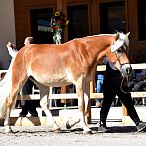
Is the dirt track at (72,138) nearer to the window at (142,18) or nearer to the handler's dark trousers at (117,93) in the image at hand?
the handler's dark trousers at (117,93)

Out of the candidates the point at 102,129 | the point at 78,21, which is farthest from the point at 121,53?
the point at 78,21

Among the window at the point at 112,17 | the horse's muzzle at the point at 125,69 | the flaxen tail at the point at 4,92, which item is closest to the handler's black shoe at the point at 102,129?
the horse's muzzle at the point at 125,69

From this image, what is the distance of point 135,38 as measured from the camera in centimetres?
1595

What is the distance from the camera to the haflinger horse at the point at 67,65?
29.3ft

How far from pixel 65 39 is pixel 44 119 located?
19.7ft

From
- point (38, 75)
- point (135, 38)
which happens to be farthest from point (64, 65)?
point (135, 38)

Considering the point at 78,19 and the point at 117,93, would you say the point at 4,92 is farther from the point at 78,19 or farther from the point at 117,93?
the point at 78,19

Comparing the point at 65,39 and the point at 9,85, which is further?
the point at 65,39

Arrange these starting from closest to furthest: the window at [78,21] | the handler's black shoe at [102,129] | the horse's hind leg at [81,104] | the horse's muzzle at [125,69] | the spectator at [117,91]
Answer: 1. the horse's muzzle at [125,69]
2. the horse's hind leg at [81,104]
3. the spectator at [117,91]
4. the handler's black shoe at [102,129]
5. the window at [78,21]

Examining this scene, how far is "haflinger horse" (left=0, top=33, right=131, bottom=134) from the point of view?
8.93 metres

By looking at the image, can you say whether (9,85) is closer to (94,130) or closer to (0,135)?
(0,135)

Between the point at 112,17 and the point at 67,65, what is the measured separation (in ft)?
25.7

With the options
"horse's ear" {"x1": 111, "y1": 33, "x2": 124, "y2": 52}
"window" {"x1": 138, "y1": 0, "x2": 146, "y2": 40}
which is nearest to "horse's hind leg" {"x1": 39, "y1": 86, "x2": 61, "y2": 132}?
"horse's ear" {"x1": 111, "y1": 33, "x2": 124, "y2": 52}

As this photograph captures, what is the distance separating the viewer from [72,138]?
880 centimetres
